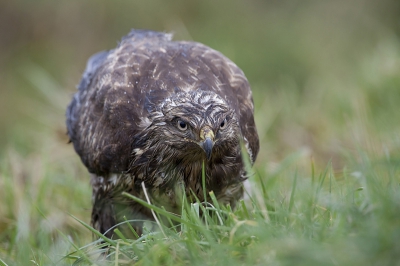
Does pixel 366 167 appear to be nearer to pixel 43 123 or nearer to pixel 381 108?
pixel 381 108

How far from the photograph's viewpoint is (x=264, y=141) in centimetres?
755

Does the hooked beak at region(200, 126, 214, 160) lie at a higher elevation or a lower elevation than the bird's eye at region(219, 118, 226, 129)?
lower

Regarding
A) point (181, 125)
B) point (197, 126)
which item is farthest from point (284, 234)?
point (181, 125)

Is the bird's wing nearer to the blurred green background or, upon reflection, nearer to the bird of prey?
the bird of prey

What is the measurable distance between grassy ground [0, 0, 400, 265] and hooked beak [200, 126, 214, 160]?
1.46 ft

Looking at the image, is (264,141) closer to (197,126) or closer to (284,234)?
(197,126)

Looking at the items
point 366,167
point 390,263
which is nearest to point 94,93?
point 366,167

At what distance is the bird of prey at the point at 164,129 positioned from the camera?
14.9 ft

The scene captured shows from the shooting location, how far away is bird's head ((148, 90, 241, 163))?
4363 mm

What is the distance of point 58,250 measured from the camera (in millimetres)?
4488

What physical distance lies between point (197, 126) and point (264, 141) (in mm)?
3286

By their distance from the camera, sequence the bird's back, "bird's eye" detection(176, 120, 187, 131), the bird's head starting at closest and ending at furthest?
the bird's head
"bird's eye" detection(176, 120, 187, 131)
the bird's back

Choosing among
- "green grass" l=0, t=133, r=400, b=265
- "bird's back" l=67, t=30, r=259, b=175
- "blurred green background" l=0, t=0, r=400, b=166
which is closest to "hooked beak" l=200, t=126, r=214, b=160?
"green grass" l=0, t=133, r=400, b=265

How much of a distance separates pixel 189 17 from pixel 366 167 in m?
11.0
